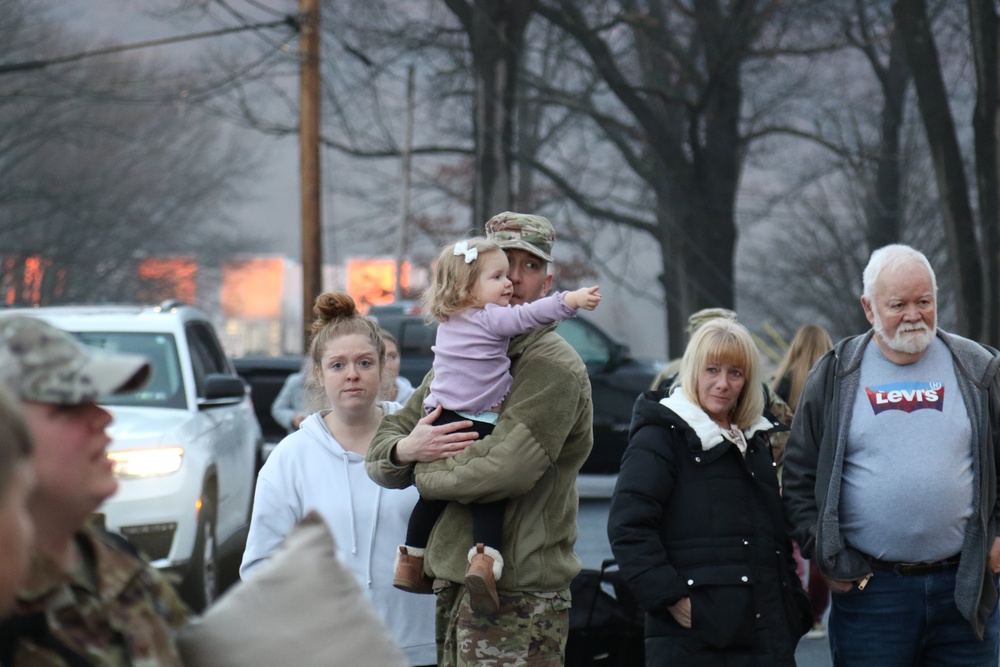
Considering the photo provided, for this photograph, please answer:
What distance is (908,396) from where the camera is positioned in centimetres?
468

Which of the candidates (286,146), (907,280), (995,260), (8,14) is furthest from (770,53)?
(286,146)

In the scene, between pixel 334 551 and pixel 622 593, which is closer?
pixel 334 551

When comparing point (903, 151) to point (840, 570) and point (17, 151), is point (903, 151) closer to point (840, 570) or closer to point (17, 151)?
point (840, 570)

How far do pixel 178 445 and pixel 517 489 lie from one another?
17.0 ft

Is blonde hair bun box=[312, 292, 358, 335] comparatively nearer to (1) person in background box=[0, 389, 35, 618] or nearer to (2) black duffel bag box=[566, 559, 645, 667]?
(2) black duffel bag box=[566, 559, 645, 667]

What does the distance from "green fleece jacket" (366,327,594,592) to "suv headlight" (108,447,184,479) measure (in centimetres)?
460

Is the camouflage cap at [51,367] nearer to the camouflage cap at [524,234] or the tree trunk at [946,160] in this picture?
the camouflage cap at [524,234]

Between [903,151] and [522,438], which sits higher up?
[903,151]

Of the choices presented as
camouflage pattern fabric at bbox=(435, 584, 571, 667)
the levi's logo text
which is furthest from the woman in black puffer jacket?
camouflage pattern fabric at bbox=(435, 584, 571, 667)

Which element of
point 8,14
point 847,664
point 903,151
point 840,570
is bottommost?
point 847,664

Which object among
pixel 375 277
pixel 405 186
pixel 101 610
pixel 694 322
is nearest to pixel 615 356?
pixel 694 322

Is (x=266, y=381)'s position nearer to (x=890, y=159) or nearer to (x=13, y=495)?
(x=890, y=159)

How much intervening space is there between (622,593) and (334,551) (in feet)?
12.1

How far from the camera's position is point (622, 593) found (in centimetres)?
573
